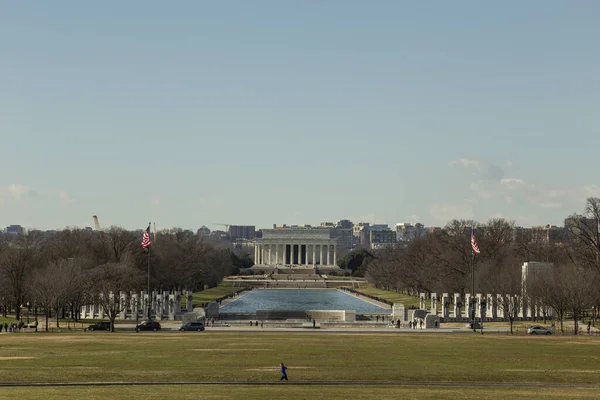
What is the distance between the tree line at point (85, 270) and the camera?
94375 mm

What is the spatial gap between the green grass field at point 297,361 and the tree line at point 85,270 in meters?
19.4

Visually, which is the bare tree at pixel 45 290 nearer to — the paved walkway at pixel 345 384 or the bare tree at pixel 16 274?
the bare tree at pixel 16 274

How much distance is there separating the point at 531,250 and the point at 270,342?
75485mm

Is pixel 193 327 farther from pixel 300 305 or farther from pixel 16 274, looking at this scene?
pixel 300 305

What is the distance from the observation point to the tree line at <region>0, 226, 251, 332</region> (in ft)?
310

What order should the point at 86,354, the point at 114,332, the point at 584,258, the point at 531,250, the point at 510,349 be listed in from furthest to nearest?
the point at 531,250 → the point at 584,258 → the point at 114,332 → the point at 510,349 → the point at 86,354

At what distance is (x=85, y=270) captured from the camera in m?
104

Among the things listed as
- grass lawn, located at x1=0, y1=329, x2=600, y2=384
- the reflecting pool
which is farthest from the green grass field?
the reflecting pool

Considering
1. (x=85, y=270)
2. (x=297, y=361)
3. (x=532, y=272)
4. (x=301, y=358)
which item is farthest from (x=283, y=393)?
(x=532, y=272)

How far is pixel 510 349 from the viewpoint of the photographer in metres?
62.9

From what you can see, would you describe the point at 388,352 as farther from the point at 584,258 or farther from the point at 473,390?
the point at 584,258

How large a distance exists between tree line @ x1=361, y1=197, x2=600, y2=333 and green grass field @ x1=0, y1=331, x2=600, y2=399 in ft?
53.6

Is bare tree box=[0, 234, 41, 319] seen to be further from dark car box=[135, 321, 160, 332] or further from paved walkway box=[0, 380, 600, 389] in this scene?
paved walkway box=[0, 380, 600, 389]

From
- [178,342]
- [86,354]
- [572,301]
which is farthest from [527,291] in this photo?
[86,354]
